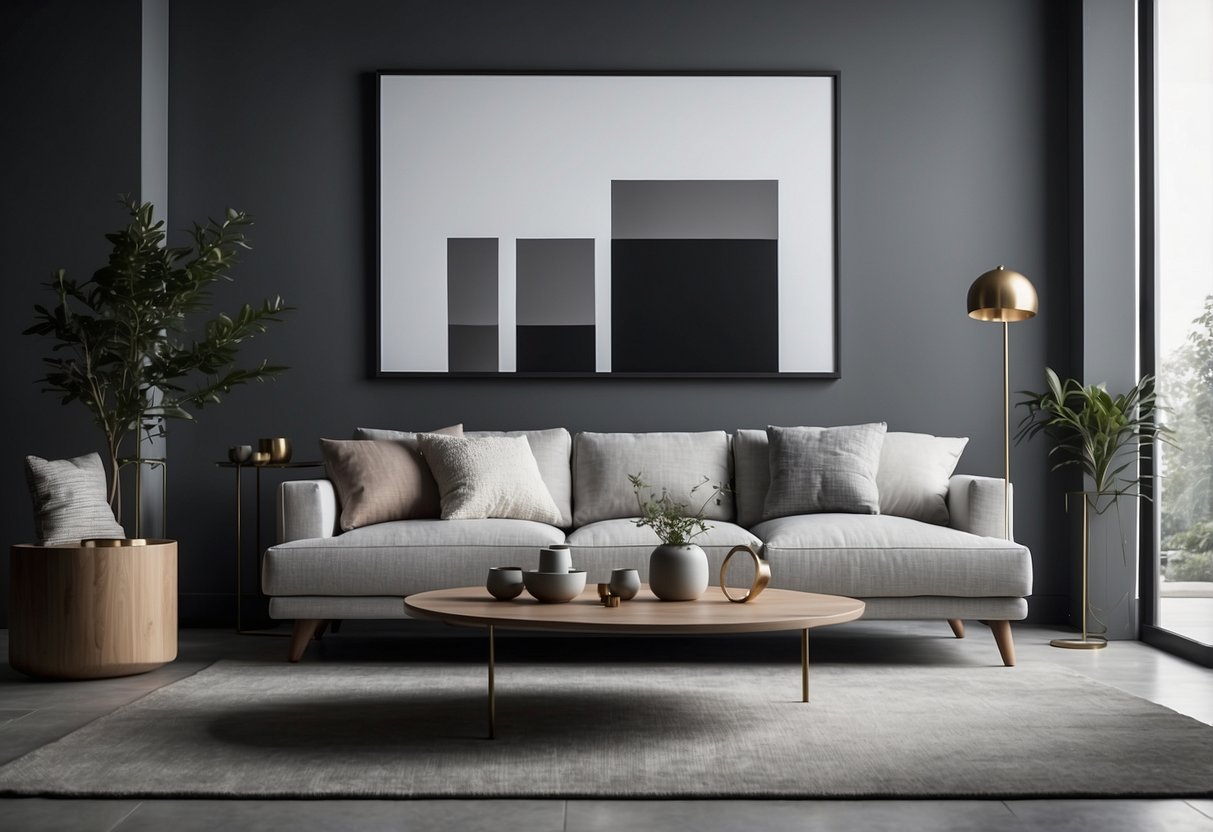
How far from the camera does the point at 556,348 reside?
5176 mm

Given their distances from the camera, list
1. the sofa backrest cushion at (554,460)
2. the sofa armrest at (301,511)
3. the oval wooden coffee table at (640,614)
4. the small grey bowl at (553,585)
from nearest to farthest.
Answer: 1. the oval wooden coffee table at (640,614)
2. the small grey bowl at (553,585)
3. the sofa armrest at (301,511)
4. the sofa backrest cushion at (554,460)

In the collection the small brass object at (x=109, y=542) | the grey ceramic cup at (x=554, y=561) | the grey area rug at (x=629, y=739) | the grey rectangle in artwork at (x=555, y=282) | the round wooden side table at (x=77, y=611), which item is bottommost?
the grey area rug at (x=629, y=739)

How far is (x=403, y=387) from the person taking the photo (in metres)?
5.19

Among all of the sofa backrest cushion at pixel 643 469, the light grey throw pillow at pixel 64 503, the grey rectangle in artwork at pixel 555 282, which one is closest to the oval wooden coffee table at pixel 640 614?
the sofa backrest cushion at pixel 643 469

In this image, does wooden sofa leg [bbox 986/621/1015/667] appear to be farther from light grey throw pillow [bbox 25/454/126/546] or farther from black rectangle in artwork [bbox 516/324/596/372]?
light grey throw pillow [bbox 25/454/126/546]

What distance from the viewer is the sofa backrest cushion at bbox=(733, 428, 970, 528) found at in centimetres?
462

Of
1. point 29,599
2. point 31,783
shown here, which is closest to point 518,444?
point 29,599

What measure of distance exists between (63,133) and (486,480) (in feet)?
8.27

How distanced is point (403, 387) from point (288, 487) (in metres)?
1.14

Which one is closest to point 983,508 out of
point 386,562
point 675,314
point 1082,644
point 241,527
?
point 1082,644

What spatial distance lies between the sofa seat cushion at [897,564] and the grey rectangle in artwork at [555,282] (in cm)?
168

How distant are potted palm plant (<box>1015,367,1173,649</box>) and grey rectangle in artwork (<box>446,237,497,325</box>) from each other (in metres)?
2.48

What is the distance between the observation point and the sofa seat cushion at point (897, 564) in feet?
12.8

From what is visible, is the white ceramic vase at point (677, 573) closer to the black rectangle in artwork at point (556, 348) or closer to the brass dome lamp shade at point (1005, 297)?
the brass dome lamp shade at point (1005, 297)
